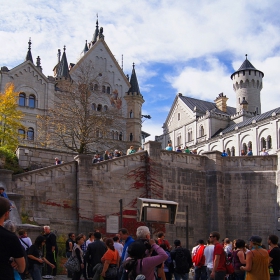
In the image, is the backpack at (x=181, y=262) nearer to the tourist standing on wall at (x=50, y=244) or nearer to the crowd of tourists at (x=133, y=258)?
the crowd of tourists at (x=133, y=258)

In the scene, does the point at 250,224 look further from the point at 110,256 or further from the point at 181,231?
the point at 110,256

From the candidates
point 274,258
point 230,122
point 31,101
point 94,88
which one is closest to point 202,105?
point 230,122

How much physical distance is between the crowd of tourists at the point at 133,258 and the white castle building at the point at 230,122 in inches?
2209

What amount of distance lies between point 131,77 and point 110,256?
5622cm

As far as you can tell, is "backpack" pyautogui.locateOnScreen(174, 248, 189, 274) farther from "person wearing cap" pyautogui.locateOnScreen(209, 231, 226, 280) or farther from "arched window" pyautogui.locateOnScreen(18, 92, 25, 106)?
"arched window" pyautogui.locateOnScreen(18, 92, 25, 106)

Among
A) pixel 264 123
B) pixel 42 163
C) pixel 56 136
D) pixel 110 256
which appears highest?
pixel 264 123

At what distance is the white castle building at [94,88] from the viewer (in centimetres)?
5703

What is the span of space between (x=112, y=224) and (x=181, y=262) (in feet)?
45.5

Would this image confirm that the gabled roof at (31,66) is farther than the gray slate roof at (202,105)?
No

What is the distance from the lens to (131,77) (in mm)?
66750

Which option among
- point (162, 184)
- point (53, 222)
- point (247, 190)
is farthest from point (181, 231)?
point (53, 222)

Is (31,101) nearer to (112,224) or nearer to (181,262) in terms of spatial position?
(112,224)

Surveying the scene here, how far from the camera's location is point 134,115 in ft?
206

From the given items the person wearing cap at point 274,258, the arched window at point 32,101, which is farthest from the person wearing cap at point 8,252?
the arched window at point 32,101
